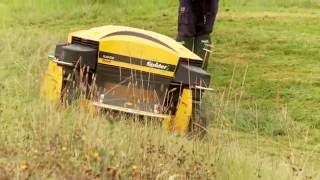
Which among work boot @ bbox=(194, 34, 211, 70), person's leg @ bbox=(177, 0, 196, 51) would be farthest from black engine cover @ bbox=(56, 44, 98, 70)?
work boot @ bbox=(194, 34, 211, 70)

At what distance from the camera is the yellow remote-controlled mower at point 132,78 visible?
519cm

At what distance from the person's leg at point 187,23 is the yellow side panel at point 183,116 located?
1.83 metres

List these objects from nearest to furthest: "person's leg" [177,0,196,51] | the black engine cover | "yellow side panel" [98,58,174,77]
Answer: the black engine cover
"yellow side panel" [98,58,174,77]
"person's leg" [177,0,196,51]

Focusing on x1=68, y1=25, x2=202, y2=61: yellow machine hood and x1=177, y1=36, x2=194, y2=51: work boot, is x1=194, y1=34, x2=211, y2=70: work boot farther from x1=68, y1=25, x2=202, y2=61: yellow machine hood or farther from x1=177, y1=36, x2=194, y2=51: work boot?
x1=68, y1=25, x2=202, y2=61: yellow machine hood

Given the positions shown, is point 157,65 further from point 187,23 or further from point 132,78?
point 187,23

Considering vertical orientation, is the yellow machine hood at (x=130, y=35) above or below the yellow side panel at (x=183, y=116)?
above

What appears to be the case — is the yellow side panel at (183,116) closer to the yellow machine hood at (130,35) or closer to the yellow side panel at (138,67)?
the yellow side panel at (138,67)

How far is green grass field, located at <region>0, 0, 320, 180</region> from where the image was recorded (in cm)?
383

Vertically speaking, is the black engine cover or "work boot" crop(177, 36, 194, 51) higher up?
the black engine cover

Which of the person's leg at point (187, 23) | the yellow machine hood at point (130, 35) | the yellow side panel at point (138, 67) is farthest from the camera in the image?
the person's leg at point (187, 23)

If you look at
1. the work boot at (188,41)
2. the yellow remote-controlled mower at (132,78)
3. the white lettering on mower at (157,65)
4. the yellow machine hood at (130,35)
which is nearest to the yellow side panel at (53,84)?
the yellow remote-controlled mower at (132,78)

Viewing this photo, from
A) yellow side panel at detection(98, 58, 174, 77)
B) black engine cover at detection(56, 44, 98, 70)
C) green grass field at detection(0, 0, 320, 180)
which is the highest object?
black engine cover at detection(56, 44, 98, 70)

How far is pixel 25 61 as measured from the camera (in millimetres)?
7355

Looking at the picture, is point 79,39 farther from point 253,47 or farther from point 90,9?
point 90,9
